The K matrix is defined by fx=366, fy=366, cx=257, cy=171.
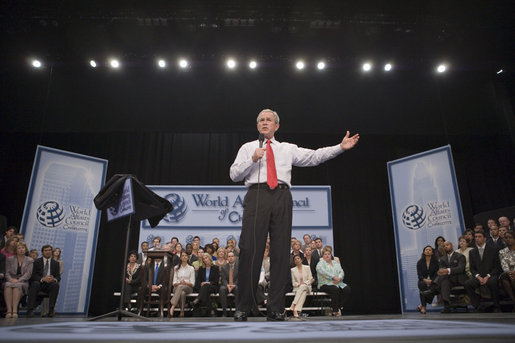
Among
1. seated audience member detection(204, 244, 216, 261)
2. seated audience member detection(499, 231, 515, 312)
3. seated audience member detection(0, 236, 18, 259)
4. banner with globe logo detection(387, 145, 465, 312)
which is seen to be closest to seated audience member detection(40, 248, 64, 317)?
seated audience member detection(0, 236, 18, 259)

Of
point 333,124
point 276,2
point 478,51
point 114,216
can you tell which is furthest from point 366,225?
point 114,216

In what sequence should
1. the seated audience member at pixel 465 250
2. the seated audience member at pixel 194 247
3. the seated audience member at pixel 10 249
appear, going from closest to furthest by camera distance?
the seated audience member at pixel 10 249 < the seated audience member at pixel 465 250 < the seated audience member at pixel 194 247

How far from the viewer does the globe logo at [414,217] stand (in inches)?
270

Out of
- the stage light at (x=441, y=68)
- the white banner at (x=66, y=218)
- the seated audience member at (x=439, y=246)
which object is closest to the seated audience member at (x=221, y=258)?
the white banner at (x=66, y=218)

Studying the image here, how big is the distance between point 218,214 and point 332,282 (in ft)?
9.03

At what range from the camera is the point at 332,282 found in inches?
225

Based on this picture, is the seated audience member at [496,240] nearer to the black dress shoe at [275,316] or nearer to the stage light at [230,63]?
the black dress shoe at [275,316]

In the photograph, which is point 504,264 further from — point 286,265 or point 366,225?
point 286,265

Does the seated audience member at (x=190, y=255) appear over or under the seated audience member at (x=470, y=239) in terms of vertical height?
under

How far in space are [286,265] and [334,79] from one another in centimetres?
558

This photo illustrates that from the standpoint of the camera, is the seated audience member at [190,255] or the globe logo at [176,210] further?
the globe logo at [176,210]

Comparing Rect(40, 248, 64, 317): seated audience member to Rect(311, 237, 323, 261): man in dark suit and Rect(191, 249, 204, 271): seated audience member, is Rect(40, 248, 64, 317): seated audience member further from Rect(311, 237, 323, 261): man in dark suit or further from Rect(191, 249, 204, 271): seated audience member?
Rect(311, 237, 323, 261): man in dark suit

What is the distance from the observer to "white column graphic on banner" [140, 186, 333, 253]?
287 inches

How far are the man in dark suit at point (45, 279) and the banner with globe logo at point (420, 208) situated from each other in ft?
19.5
